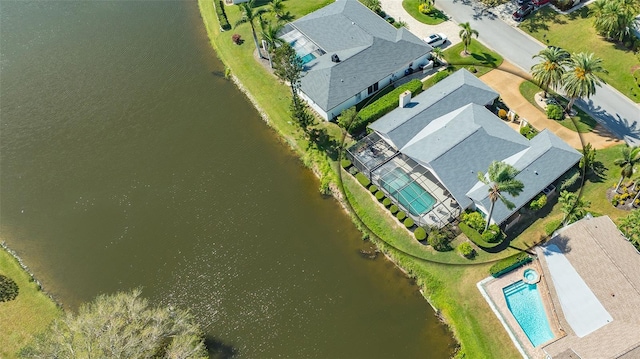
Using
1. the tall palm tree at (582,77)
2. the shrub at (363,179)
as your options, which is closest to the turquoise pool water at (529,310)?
the shrub at (363,179)

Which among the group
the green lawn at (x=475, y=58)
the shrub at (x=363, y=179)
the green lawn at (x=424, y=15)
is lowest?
the shrub at (x=363, y=179)

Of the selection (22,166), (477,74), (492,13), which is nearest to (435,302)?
(477,74)

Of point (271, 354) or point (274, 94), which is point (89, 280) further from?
point (274, 94)

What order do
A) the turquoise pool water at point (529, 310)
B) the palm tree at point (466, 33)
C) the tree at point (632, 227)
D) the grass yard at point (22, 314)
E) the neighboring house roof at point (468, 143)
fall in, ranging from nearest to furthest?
the turquoise pool water at point (529, 310)
the tree at point (632, 227)
the grass yard at point (22, 314)
the neighboring house roof at point (468, 143)
the palm tree at point (466, 33)

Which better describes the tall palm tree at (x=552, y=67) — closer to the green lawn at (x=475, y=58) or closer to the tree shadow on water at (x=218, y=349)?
the green lawn at (x=475, y=58)

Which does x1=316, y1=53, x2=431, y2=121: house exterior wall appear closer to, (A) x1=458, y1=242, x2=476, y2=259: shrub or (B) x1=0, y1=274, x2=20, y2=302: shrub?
(A) x1=458, y1=242, x2=476, y2=259: shrub

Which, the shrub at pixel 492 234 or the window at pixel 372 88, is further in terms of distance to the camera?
the window at pixel 372 88

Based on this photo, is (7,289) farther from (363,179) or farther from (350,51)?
(350,51)
